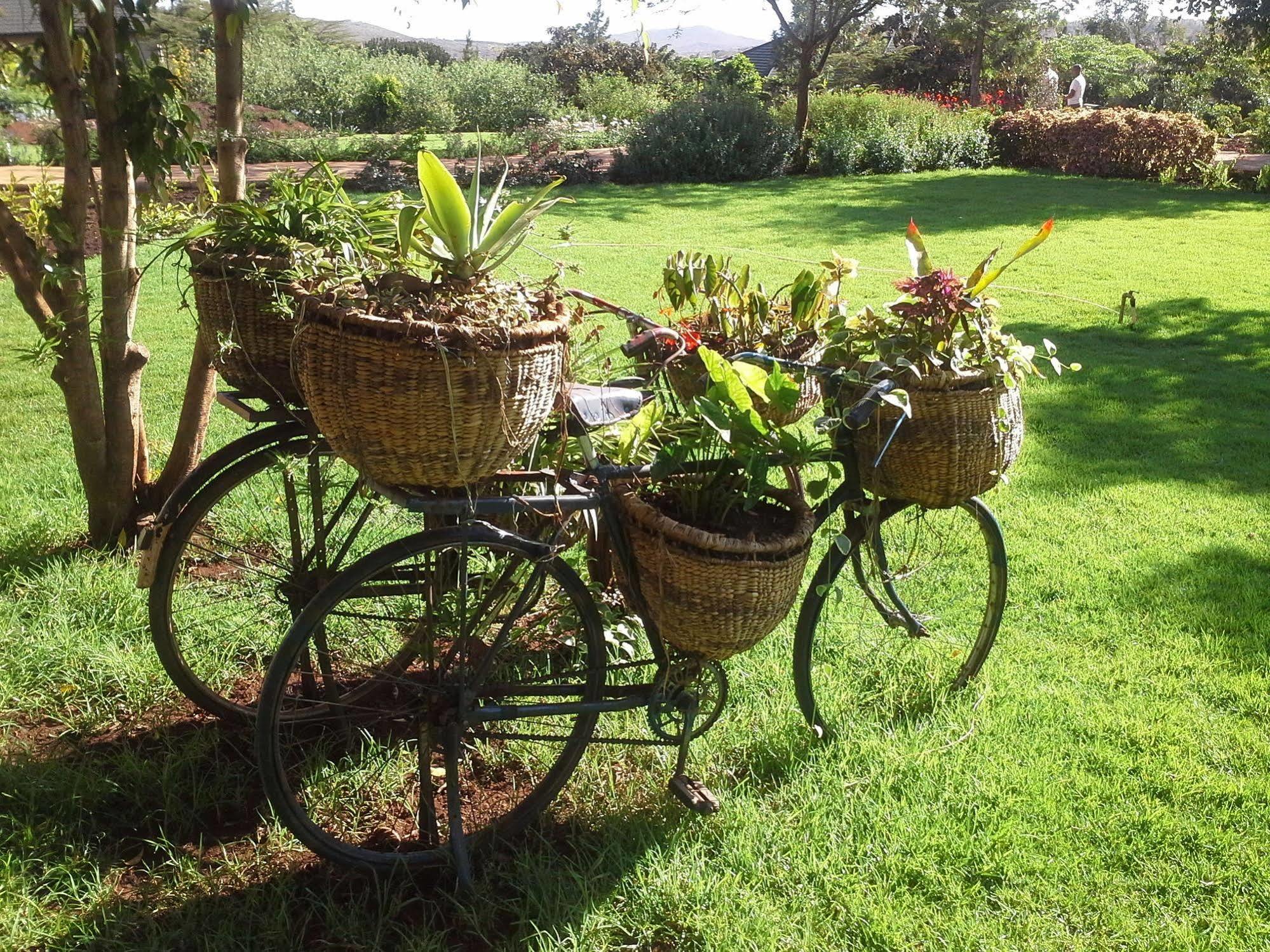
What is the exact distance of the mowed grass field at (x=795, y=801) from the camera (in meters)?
2.36

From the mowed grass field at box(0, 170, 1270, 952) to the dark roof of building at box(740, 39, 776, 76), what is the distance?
141ft

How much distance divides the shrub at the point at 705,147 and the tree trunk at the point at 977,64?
1391 centimetres

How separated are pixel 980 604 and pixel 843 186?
14.3 metres

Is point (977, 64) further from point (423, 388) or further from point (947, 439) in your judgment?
point (423, 388)

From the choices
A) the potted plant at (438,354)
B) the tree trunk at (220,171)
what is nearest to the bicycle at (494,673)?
the potted plant at (438,354)

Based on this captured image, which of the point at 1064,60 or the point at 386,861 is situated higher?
the point at 1064,60

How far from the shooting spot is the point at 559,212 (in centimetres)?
1448

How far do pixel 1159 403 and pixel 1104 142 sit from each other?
1387cm

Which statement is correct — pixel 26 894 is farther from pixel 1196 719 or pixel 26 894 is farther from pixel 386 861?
pixel 1196 719

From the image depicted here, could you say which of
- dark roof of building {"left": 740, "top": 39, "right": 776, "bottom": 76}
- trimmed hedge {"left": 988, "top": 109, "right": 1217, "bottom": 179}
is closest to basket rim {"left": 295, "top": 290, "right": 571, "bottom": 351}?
trimmed hedge {"left": 988, "top": 109, "right": 1217, "bottom": 179}

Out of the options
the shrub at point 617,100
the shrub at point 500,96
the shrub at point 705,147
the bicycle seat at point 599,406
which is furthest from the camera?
the shrub at point 617,100

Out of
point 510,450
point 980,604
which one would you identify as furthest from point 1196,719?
point 510,450

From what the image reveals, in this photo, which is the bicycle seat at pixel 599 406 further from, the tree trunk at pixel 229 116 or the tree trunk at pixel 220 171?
the tree trunk at pixel 229 116

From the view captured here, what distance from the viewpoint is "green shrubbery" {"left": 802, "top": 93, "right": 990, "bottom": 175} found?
738 inches
